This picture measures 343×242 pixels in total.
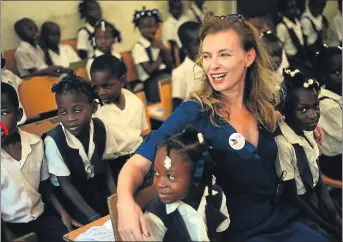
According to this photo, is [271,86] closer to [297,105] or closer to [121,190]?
[297,105]

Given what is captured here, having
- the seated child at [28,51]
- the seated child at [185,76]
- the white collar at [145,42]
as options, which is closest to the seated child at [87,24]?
the seated child at [28,51]

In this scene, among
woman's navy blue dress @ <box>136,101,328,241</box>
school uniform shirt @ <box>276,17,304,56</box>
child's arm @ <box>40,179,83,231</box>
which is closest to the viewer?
woman's navy blue dress @ <box>136,101,328,241</box>

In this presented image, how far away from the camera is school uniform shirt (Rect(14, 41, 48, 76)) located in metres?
4.20

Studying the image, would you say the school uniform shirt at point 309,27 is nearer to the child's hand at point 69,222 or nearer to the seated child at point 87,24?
the seated child at point 87,24

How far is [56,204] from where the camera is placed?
6.48 ft

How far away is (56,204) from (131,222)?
806mm

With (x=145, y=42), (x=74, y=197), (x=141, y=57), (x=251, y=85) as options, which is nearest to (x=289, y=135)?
(x=251, y=85)

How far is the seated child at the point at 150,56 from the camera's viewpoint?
A: 13.0 feet

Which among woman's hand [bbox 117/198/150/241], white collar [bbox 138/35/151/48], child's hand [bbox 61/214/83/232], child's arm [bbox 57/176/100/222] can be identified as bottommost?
child's hand [bbox 61/214/83/232]

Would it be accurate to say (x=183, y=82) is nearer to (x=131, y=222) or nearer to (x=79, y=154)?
(x=79, y=154)

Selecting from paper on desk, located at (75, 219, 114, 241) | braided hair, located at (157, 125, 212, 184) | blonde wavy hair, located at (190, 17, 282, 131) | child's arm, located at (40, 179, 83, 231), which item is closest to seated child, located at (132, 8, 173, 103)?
child's arm, located at (40, 179, 83, 231)

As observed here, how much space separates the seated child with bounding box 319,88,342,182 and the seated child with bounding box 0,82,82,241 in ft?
4.18

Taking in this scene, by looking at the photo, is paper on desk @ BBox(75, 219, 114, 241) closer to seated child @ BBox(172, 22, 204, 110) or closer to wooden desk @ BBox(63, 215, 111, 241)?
wooden desk @ BBox(63, 215, 111, 241)

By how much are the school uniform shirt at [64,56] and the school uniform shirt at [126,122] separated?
1886mm
